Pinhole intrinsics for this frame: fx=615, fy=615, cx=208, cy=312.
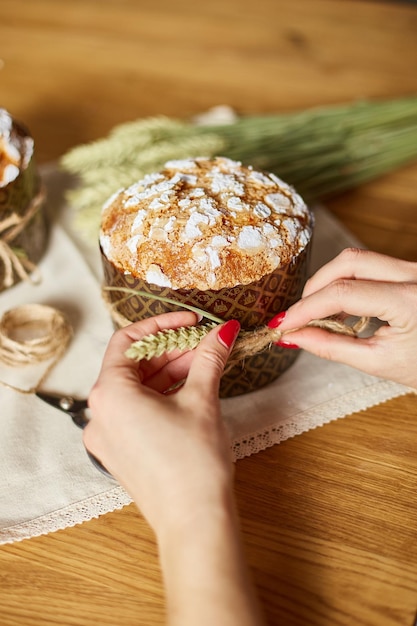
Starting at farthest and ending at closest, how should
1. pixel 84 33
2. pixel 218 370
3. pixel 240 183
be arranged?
1. pixel 84 33
2. pixel 240 183
3. pixel 218 370

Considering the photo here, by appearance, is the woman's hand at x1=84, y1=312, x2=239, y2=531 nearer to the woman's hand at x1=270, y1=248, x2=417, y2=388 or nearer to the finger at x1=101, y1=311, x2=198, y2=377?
the finger at x1=101, y1=311, x2=198, y2=377

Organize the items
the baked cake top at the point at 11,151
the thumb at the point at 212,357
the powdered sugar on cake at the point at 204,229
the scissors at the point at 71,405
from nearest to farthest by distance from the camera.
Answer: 1. the thumb at the point at 212,357
2. the powdered sugar on cake at the point at 204,229
3. the scissors at the point at 71,405
4. the baked cake top at the point at 11,151

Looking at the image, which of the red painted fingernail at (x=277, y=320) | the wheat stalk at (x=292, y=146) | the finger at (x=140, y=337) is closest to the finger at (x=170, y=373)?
the finger at (x=140, y=337)

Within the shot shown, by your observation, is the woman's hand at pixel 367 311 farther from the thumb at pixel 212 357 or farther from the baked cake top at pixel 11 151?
the baked cake top at pixel 11 151

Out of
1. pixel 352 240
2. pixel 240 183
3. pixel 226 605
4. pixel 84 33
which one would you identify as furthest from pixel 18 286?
pixel 84 33

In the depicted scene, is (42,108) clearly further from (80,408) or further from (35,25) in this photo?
(80,408)

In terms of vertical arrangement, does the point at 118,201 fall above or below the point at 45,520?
above
